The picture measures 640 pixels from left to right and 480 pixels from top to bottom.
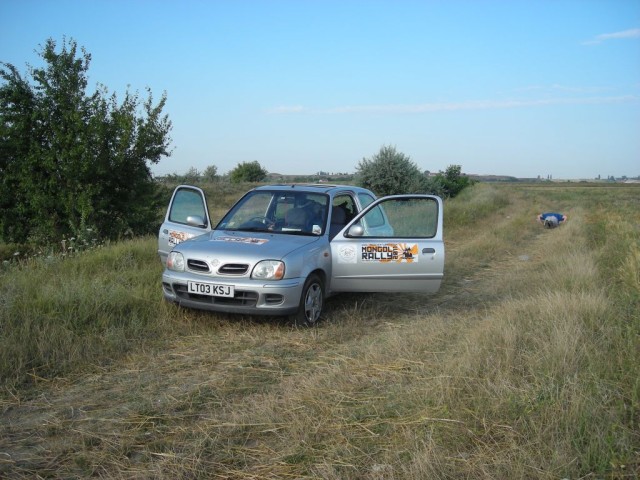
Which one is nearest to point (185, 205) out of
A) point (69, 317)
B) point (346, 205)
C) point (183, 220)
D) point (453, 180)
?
point (183, 220)

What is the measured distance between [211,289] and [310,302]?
1102mm

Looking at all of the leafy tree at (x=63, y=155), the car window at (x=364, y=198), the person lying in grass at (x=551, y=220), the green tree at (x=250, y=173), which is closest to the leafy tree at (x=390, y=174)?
the person lying in grass at (x=551, y=220)

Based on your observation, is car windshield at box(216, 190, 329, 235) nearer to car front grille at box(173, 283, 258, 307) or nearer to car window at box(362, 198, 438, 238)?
car window at box(362, 198, 438, 238)

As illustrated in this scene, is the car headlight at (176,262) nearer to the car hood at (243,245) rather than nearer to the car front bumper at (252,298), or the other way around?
the car hood at (243,245)

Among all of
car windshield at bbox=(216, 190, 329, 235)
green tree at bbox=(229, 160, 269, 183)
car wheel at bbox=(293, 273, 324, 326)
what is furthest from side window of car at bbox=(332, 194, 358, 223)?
green tree at bbox=(229, 160, 269, 183)

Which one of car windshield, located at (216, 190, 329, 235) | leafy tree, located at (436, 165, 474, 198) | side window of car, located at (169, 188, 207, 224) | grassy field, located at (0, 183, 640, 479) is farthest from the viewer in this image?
leafy tree, located at (436, 165, 474, 198)

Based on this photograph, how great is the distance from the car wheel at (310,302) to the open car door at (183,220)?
1.77m

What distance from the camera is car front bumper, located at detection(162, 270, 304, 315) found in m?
5.64

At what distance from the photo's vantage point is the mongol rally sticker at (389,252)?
6.41 metres

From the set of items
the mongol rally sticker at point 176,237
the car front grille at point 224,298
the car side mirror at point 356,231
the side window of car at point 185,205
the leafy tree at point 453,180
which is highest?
the leafy tree at point 453,180

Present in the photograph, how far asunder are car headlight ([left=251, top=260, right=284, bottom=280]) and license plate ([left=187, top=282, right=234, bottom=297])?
0.94 ft

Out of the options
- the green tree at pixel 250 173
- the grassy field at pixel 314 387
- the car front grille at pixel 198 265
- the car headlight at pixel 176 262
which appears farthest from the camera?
the green tree at pixel 250 173

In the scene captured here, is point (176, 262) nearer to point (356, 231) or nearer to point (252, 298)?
point (252, 298)

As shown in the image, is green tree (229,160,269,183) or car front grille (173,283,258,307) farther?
green tree (229,160,269,183)
